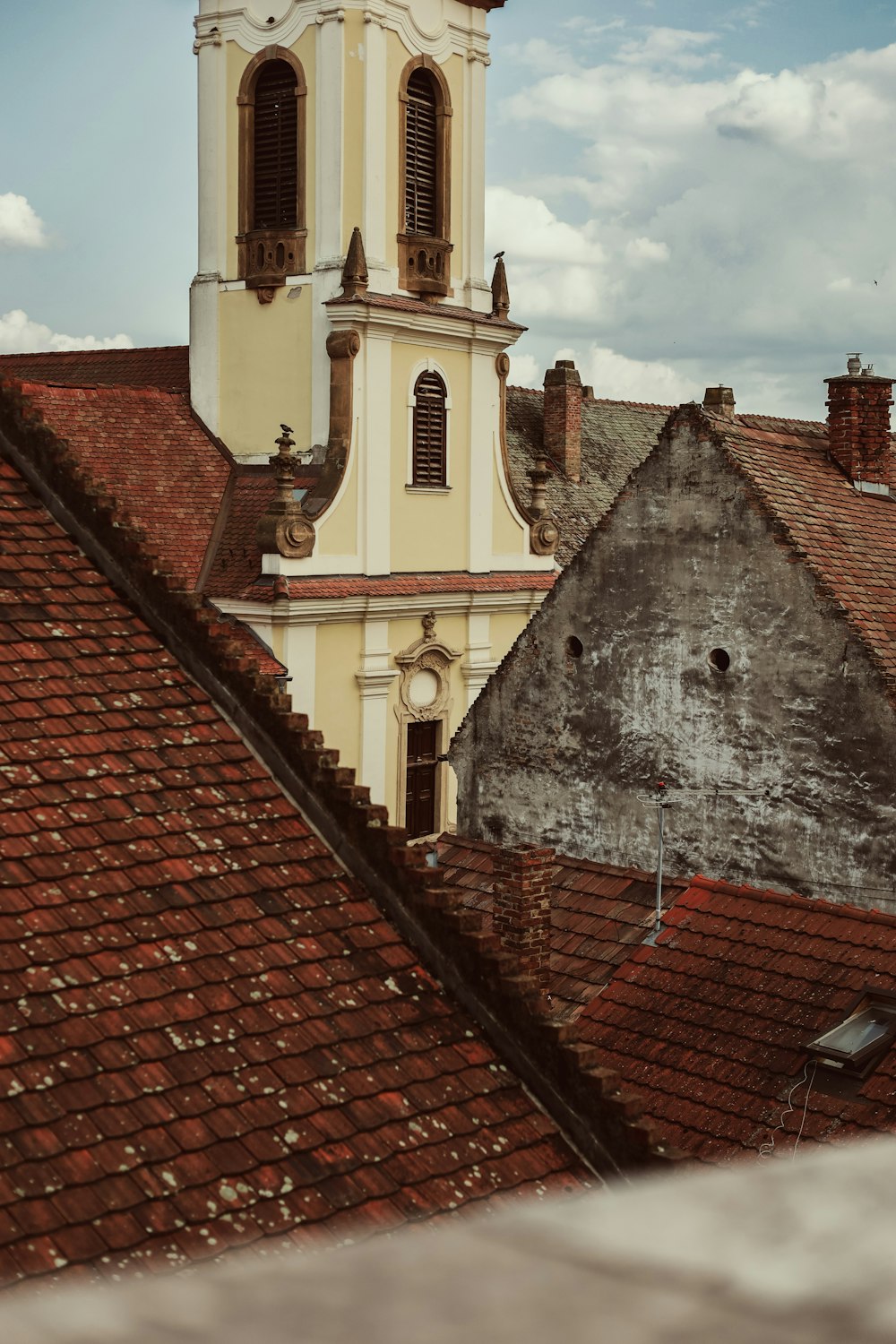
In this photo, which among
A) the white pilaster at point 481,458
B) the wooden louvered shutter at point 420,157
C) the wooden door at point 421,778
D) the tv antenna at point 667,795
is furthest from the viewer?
the white pilaster at point 481,458

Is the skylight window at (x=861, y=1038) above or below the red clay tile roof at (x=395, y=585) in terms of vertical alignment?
below

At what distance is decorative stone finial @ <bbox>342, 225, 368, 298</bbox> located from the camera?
2750cm

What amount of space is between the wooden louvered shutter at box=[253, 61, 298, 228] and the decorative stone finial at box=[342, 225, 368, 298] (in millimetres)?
1805

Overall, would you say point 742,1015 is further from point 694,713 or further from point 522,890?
point 694,713

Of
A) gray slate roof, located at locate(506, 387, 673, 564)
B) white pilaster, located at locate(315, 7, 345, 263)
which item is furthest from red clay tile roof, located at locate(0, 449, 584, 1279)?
gray slate roof, located at locate(506, 387, 673, 564)

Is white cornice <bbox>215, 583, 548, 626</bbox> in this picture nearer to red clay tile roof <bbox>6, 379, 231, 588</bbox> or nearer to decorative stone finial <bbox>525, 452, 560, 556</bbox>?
decorative stone finial <bbox>525, 452, 560, 556</bbox>

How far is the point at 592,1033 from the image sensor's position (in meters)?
12.6

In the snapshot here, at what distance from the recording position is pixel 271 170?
95.5 ft

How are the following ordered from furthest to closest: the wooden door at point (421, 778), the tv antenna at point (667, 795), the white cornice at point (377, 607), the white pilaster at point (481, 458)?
1. the white pilaster at point (481, 458)
2. the wooden door at point (421, 778)
3. the white cornice at point (377, 607)
4. the tv antenna at point (667, 795)

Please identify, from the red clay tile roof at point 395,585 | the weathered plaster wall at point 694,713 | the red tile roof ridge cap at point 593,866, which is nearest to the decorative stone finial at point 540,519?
the red clay tile roof at point 395,585

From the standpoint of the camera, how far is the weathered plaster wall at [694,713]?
46.2ft

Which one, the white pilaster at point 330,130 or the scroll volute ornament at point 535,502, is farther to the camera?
the scroll volute ornament at point 535,502

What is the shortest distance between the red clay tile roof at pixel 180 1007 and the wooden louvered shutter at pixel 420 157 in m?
22.6

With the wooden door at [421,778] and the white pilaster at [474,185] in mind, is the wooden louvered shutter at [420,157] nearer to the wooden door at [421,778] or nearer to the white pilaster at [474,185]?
the white pilaster at [474,185]
